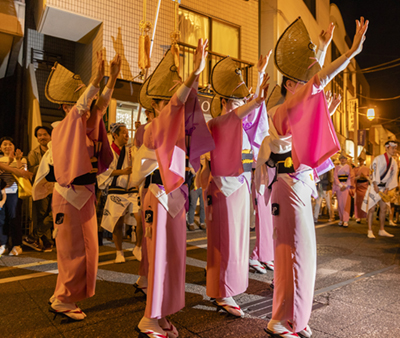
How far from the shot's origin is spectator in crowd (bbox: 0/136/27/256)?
5371 millimetres

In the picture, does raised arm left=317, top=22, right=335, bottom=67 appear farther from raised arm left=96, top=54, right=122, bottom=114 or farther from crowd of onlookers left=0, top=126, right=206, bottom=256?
crowd of onlookers left=0, top=126, right=206, bottom=256

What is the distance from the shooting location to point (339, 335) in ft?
8.26

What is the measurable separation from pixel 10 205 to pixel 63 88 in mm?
3305

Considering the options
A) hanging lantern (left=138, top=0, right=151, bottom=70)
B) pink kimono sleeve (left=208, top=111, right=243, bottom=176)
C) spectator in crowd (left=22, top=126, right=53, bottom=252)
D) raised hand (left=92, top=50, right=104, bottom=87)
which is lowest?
spectator in crowd (left=22, top=126, right=53, bottom=252)

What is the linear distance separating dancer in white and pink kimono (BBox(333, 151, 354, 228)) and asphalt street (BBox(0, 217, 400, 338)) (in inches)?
143

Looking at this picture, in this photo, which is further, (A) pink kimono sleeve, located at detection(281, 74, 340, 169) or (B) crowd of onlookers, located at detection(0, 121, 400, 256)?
(B) crowd of onlookers, located at detection(0, 121, 400, 256)

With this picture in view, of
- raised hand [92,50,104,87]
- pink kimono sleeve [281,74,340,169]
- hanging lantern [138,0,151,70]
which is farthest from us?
hanging lantern [138,0,151,70]

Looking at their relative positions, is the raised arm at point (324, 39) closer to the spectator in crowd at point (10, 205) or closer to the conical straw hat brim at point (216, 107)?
the conical straw hat brim at point (216, 107)

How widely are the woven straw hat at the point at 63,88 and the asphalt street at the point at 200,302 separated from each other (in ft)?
6.75

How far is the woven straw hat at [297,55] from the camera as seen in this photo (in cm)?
262

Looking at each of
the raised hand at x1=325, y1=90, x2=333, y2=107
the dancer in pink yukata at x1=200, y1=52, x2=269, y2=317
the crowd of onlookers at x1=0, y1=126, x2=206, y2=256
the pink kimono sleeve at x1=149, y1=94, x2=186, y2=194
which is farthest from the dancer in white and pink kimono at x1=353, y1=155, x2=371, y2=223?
the pink kimono sleeve at x1=149, y1=94, x2=186, y2=194

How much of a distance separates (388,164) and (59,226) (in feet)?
23.9

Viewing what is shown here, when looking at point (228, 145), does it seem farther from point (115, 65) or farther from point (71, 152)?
point (71, 152)

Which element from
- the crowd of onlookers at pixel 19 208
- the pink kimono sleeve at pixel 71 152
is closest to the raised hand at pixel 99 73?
the pink kimono sleeve at pixel 71 152
